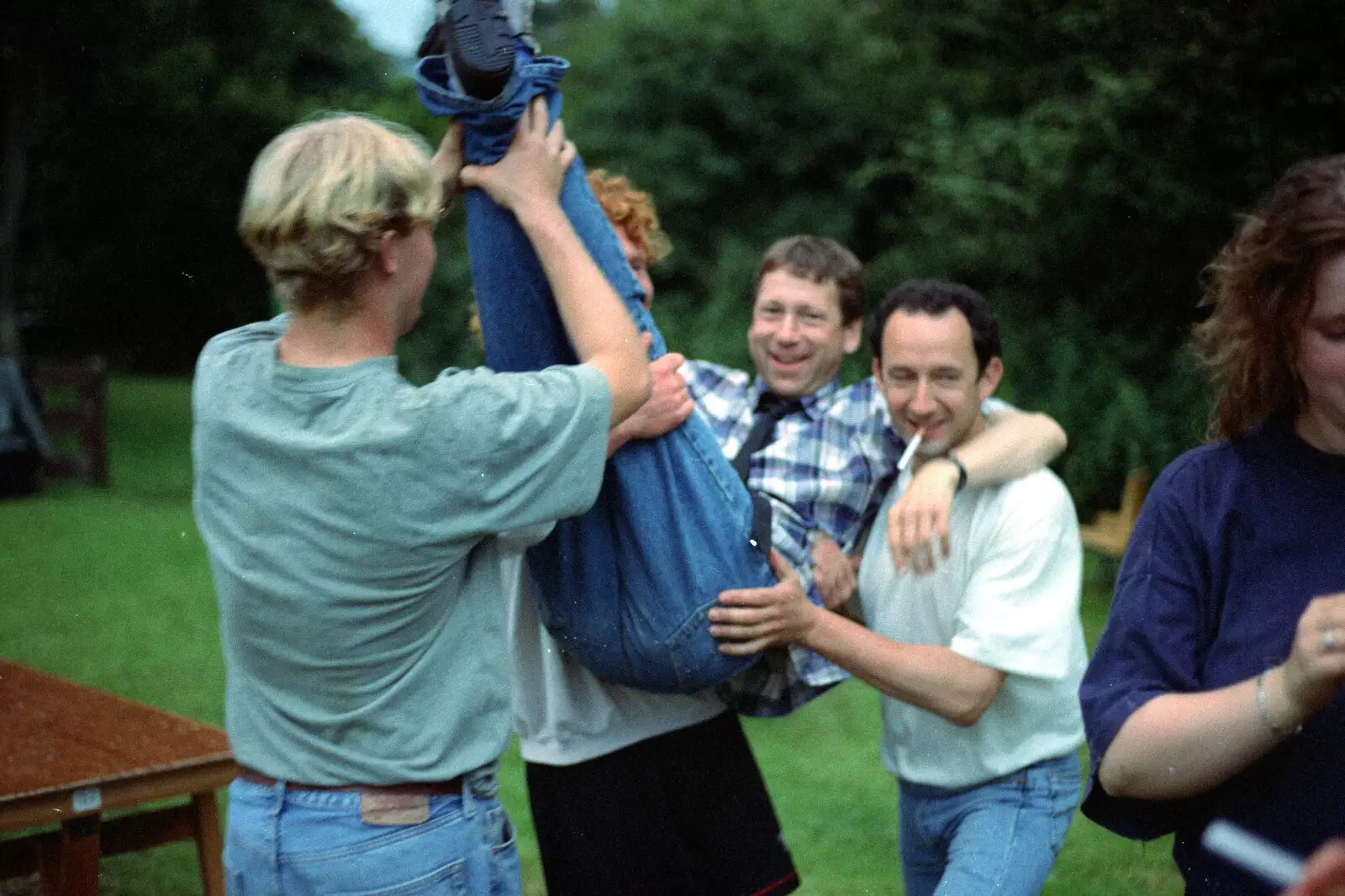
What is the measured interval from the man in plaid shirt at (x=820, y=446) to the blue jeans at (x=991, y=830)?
0.37 metres

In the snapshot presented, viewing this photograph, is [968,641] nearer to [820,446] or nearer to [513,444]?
[820,446]

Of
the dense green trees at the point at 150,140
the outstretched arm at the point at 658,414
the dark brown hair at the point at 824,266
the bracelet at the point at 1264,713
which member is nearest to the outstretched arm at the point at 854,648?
the outstretched arm at the point at 658,414

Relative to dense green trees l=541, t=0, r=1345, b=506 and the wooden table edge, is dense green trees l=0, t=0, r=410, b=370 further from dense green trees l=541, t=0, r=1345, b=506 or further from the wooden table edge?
the wooden table edge

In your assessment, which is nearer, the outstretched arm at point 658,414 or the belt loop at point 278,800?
the belt loop at point 278,800

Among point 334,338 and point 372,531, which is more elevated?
point 334,338

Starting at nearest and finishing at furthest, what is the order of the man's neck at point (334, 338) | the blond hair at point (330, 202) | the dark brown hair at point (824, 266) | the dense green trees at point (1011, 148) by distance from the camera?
the blond hair at point (330, 202) < the man's neck at point (334, 338) < the dark brown hair at point (824, 266) < the dense green trees at point (1011, 148)

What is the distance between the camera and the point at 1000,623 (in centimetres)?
275

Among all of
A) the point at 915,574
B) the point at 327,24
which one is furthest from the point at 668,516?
the point at 327,24

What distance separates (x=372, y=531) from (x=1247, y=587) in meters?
1.15

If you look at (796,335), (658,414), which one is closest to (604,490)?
(658,414)

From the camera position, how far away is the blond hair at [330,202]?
1906mm

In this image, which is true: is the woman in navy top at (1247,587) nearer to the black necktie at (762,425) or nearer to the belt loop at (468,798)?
the belt loop at (468,798)

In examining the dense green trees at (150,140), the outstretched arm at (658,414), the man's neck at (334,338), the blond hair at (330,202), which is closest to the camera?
the blond hair at (330,202)

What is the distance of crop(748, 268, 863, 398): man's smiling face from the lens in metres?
3.12
